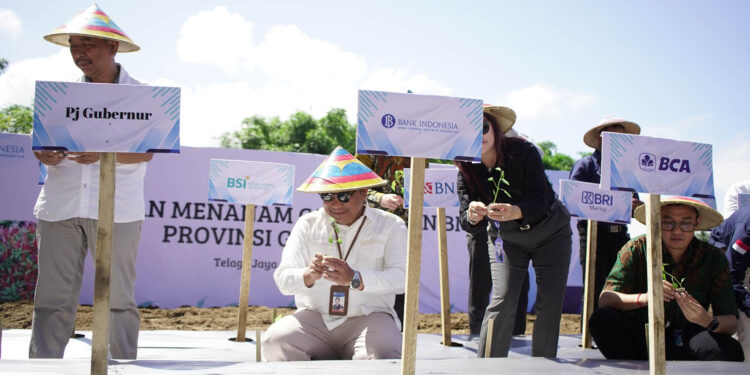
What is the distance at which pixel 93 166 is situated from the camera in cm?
345

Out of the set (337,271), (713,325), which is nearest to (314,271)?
(337,271)

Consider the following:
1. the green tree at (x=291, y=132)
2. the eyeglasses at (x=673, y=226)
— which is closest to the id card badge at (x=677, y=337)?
the eyeglasses at (x=673, y=226)

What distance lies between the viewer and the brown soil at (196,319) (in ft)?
20.9

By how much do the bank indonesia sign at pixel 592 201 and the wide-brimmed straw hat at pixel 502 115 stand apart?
1595mm

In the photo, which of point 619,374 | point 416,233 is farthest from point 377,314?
point 619,374

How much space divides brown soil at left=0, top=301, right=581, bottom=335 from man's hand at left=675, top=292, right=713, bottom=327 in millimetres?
3526

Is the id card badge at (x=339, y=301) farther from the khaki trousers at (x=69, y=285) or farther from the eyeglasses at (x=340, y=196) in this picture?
the khaki trousers at (x=69, y=285)

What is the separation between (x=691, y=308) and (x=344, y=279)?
1.82 metres

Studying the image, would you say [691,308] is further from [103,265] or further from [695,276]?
[103,265]

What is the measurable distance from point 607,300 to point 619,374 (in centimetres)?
81

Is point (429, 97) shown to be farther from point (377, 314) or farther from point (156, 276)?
point (156, 276)

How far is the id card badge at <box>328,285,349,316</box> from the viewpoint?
305cm

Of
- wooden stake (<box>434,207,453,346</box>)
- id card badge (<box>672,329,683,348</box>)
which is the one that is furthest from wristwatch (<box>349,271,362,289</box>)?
wooden stake (<box>434,207,453,346</box>)

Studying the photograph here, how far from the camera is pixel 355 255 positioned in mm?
3188
